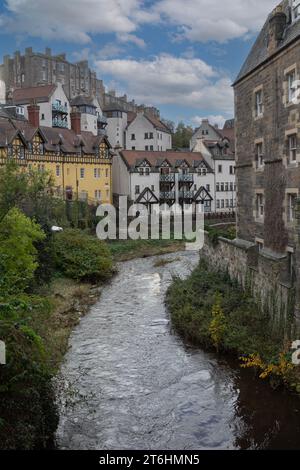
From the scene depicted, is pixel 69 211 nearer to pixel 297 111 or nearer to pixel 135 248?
pixel 135 248

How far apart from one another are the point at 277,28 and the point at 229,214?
39.7 metres

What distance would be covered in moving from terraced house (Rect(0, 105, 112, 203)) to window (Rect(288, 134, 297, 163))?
95.9ft

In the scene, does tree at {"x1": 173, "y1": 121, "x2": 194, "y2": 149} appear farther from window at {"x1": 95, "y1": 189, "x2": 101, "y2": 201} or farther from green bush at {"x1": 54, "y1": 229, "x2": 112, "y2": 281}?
green bush at {"x1": 54, "y1": 229, "x2": 112, "y2": 281}

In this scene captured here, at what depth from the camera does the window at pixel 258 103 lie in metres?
21.7

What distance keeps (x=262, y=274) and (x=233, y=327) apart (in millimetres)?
2224

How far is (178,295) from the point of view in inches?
914

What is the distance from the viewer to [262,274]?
708 inches

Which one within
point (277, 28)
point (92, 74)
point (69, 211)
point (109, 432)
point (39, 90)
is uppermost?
point (92, 74)

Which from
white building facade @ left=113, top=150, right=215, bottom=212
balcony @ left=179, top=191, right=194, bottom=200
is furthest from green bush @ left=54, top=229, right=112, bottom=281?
balcony @ left=179, top=191, right=194, bottom=200

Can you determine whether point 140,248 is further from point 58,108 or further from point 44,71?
point 44,71

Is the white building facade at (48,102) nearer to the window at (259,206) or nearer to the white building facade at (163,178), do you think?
the white building facade at (163,178)

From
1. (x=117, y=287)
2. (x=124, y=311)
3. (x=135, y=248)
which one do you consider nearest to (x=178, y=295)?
(x=124, y=311)

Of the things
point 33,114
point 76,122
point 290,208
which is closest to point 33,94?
point 76,122

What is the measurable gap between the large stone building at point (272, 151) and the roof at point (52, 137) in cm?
2589
